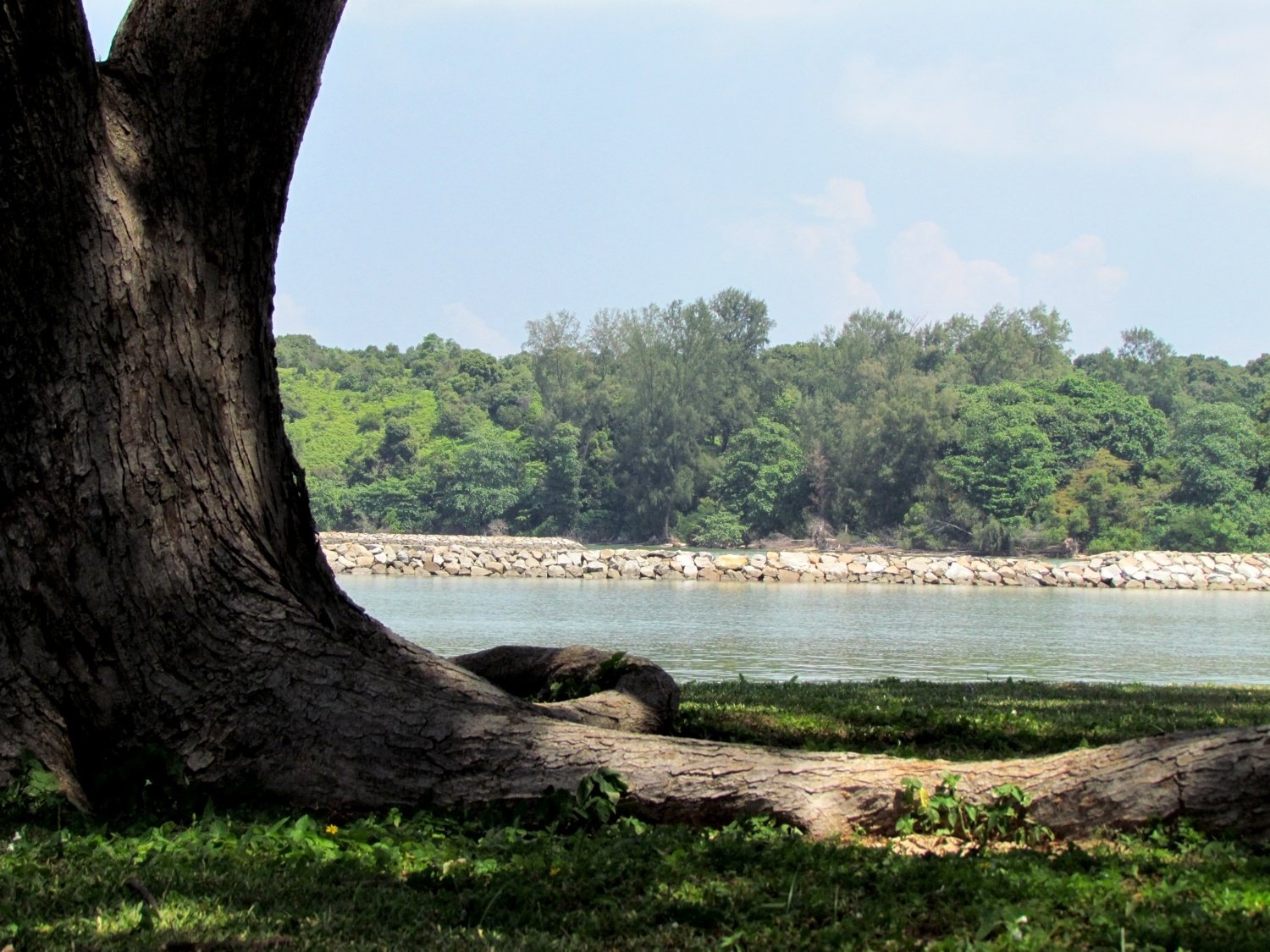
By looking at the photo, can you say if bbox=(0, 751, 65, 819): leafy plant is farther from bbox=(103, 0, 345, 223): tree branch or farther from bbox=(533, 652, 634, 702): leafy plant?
bbox=(533, 652, 634, 702): leafy plant

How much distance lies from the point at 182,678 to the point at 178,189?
78.8 inches

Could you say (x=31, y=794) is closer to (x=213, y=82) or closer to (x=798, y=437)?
(x=213, y=82)

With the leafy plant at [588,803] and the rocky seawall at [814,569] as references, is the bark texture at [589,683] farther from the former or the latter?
the rocky seawall at [814,569]

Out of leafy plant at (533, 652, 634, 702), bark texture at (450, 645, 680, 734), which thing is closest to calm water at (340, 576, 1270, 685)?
bark texture at (450, 645, 680, 734)

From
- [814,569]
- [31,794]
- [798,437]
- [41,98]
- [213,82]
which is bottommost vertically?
[814,569]

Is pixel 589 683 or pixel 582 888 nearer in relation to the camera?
pixel 582 888

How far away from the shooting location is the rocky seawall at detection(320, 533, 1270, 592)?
49.1m

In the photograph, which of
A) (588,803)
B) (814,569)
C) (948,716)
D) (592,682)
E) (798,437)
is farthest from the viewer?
(798,437)

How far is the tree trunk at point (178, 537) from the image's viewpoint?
5.04 metres

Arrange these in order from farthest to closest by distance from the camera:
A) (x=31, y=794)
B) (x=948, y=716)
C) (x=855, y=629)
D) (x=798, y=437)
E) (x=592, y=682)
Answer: (x=798, y=437)
(x=855, y=629)
(x=948, y=716)
(x=592, y=682)
(x=31, y=794)

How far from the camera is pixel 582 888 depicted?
160 inches

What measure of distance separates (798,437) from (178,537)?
8196 centimetres

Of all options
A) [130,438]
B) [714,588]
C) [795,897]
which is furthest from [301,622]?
[714,588]

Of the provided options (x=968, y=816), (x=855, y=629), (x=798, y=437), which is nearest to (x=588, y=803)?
(x=968, y=816)
